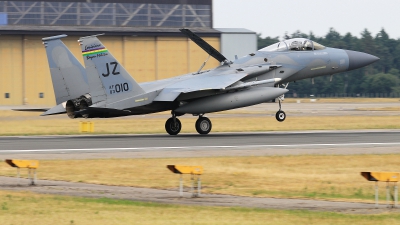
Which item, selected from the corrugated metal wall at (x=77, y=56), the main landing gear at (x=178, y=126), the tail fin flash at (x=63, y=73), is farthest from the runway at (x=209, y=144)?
the corrugated metal wall at (x=77, y=56)

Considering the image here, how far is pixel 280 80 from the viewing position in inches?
1152

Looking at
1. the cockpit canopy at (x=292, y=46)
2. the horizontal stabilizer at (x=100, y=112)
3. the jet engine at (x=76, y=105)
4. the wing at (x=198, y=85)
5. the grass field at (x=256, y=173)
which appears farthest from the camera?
the cockpit canopy at (x=292, y=46)

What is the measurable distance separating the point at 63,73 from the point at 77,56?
35.0m

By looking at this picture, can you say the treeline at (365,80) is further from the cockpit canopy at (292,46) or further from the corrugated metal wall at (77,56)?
the cockpit canopy at (292,46)

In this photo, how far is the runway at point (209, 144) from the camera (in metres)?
22.4

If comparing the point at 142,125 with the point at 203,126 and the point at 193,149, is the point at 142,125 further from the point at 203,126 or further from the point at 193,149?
the point at 193,149

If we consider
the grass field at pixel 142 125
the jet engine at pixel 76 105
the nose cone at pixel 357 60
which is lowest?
the grass field at pixel 142 125

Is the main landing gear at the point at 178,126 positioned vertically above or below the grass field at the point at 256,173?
above

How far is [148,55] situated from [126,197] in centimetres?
5050

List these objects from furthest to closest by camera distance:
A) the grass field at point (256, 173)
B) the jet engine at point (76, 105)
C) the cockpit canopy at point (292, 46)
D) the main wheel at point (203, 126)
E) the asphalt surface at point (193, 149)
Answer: the cockpit canopy at point (292, 46), the main wheel at point (203, 126), the jet engine at point (76, 105), the grass field at point (256, 173), the asphalt surface at point (193, 149)

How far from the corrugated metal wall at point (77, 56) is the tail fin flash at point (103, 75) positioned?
35.5 m

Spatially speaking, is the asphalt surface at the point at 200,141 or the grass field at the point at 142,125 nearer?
the asphalt surface at the point at 200,141

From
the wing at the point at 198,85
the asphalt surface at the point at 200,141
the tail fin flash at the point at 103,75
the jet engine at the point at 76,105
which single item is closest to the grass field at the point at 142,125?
the asphalt surface at the point at 200,141

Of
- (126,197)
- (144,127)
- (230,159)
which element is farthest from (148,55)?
(126,197)
